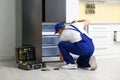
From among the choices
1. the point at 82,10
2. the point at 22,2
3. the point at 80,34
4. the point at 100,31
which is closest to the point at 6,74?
the point at 80,34

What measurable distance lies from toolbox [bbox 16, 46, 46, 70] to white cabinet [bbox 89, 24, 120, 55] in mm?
1433

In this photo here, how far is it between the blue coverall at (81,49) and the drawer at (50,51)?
58 centimetres

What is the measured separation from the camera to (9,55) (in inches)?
205

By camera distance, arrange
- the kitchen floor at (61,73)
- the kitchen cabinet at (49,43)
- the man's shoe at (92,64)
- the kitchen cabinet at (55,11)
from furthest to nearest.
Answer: the kitchen cabinet at (49,43) → the kitchen cabinet at (55,11) → the man's shoe at (92,64) → the kitchen floor at (61,73)

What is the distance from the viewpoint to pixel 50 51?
496 centimetres

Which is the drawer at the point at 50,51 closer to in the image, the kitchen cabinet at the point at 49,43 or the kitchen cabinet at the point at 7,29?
the kitchen cabinet at the point at 49,43

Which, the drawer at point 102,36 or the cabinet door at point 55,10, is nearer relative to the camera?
the cabinet door at point 55,10

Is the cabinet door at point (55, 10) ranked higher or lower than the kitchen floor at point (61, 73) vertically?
higher

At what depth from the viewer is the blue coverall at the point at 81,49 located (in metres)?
4.20

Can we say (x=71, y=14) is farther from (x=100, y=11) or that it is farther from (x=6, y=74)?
(x=6, y=74)

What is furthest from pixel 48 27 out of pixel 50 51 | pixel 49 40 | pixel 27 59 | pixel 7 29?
pixel 7 29

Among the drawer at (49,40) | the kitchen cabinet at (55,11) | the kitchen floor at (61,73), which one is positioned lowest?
the kitchen floor at (61,73)

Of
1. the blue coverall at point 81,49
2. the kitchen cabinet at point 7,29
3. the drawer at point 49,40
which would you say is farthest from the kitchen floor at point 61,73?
the kitchen cabinet at point 7,29

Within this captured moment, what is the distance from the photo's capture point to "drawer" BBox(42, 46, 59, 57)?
4848 mm
